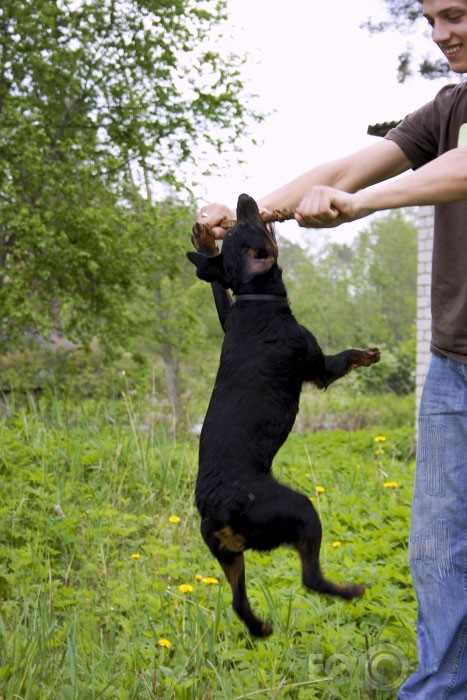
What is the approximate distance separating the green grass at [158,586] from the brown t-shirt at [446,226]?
56.5 inches

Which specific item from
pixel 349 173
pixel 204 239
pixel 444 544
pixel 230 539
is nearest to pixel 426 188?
pixel 204 239

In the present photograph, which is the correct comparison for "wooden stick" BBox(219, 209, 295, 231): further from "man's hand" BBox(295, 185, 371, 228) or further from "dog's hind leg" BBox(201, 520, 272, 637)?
"dog's hind leg" BBox(201, 520, 272, 637)

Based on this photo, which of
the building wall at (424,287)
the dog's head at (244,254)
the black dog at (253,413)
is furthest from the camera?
the building wall at (424,287)

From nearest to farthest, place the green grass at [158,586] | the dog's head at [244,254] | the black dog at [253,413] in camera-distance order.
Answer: the black dog at [253,413] < the dog's head at [244,254] < the green grass at [158,586]

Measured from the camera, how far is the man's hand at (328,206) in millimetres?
1812

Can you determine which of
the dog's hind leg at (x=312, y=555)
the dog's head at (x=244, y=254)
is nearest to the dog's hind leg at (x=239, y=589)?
the dog's hind leg at (x=312, y=555)

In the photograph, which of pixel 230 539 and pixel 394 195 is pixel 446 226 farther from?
pixel 230 539

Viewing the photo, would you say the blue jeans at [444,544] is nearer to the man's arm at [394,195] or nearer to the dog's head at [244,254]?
the man's arm at [394,195]

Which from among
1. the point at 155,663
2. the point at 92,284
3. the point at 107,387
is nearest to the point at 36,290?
the point at 92,284

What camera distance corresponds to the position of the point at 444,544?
265 centimetres

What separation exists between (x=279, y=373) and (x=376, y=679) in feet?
6.44

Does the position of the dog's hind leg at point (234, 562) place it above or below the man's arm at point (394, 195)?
below

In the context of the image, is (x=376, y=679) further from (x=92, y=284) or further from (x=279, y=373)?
(x=92, y=284)

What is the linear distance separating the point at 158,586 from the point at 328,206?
9.63 ft
